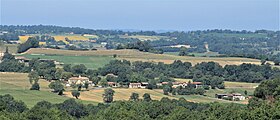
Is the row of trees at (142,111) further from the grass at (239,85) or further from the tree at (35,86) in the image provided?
the grass at (239,85)

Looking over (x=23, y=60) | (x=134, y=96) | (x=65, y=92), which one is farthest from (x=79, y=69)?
(x=134, y=96)

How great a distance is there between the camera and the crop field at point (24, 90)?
195 ft

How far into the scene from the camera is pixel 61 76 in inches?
3036

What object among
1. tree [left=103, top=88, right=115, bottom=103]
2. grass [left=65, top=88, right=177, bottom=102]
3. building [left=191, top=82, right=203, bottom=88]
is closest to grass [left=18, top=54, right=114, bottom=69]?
building [left=191, top=82, right=203, bottom=88]

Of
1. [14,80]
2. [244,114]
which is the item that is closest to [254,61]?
[14,80]

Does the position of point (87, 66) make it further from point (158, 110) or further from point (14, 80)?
point (158, 110)

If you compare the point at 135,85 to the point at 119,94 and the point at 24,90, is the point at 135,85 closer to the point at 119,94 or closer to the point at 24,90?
the point at 119,94

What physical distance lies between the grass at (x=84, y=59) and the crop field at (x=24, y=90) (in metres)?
15.8

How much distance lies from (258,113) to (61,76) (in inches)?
1638

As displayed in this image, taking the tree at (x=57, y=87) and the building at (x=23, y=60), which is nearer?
the tree at (x=57, y=87)

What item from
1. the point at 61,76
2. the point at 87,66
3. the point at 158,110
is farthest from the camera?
the point at 87,66

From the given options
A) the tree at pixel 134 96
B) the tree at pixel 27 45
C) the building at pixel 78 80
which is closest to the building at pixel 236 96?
the tree at pixel 134 96

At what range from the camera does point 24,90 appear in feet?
214

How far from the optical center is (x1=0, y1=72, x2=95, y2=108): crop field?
5947 centimetres
